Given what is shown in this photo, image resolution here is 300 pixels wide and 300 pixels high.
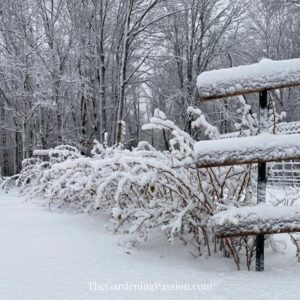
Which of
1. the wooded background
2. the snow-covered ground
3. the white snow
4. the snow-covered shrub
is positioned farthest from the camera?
the wooded background

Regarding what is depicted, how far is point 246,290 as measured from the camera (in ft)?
6.61

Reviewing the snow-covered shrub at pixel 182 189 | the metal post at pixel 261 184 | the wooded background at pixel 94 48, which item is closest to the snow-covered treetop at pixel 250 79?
the metal post at pixel 261 184

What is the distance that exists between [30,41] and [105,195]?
11685mm

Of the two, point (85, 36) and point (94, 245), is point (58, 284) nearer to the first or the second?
point (94, 245)

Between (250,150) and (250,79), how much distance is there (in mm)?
429

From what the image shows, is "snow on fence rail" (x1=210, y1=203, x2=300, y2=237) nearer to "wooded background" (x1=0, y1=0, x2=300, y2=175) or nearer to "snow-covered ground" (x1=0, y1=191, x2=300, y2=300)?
"snow-covered ground" (x1=0, y1=191, x2=300, y2=300)

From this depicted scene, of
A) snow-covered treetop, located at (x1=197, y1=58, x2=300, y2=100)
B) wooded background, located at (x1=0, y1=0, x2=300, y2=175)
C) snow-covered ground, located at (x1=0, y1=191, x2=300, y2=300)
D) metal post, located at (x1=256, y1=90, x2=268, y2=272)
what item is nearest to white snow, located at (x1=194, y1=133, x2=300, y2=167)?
metal post, located at (x1=256, y1=90, x2=268, y2=272)

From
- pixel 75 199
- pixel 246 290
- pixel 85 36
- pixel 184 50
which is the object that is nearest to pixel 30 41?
pixel 85 36

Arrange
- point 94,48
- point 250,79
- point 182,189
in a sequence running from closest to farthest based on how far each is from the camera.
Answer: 1. point 250,79
2. point 182,189
3. point 94,48

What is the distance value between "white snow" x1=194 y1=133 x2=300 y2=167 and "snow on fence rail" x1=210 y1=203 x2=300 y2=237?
0.31 metres

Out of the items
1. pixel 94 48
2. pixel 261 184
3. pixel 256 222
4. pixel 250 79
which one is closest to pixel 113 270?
pixel 256 222

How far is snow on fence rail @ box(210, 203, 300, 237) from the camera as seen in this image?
7.50ft

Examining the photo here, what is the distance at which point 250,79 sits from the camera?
7.80 feet

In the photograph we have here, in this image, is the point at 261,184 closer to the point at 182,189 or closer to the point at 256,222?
the point at 256,222
